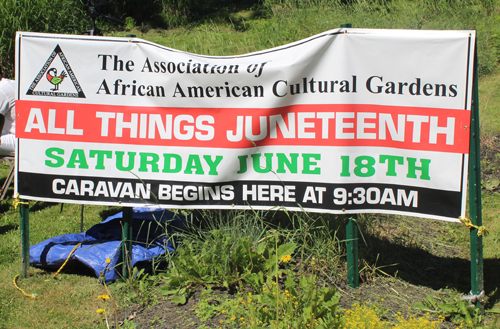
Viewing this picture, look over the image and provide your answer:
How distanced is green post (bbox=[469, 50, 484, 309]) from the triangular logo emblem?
9.45 feet

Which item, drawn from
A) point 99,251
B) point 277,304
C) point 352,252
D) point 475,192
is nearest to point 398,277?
point 352,252

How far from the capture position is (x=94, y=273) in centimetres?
389

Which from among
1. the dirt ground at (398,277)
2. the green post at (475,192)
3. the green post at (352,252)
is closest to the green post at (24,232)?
the dirt ground at (398,277)

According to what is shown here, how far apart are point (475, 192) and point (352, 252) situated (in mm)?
980

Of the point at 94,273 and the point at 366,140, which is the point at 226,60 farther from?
the point at 94,273

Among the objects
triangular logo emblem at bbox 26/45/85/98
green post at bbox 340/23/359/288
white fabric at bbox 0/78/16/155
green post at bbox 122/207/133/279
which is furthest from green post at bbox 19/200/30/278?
green post at bbox 340/23/359/288

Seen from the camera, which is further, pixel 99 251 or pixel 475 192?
pixel 99 251

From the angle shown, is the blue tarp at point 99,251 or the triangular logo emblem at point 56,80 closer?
the triangular logo emblem at point 56,80

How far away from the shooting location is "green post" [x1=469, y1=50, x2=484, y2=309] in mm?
3094

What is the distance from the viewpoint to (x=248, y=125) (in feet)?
11.2

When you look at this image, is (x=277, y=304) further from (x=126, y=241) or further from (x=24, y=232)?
(x=24, y=232)

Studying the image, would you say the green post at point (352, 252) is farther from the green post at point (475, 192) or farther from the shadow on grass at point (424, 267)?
the green post at point (475, 192)

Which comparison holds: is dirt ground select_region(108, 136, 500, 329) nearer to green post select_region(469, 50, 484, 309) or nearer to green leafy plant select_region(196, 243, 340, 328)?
green leafy plant select_region(196, 243, 340, 328)

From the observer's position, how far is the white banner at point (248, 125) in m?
3.21
